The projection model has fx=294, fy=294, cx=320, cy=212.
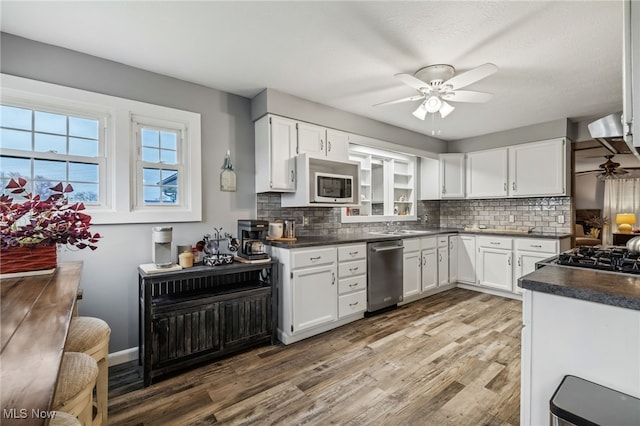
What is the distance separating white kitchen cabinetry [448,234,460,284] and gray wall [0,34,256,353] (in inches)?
122

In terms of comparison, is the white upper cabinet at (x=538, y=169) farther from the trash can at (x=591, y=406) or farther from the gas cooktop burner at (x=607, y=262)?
the trash can at (x=591, y=406)

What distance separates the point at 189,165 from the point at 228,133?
0.55m

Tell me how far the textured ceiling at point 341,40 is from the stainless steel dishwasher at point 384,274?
5.78 feet

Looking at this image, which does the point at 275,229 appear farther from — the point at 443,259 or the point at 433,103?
the point at 443,259

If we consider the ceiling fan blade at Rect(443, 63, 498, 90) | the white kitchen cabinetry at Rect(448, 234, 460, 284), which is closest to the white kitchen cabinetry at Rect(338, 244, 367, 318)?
Result: the ceiling fan blade at Rect(443, 63, 498, 90)

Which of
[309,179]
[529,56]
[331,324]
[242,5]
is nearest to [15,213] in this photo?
[242,5]

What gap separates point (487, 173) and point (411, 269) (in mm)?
2142

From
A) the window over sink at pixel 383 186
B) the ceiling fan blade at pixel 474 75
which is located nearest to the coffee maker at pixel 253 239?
the window over sink at pixel 383 186

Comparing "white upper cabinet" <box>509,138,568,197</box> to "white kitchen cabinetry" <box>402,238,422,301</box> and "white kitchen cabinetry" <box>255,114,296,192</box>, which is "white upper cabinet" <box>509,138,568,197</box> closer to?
"white kitchen cabinetry" <box>402,238,422,301</box>

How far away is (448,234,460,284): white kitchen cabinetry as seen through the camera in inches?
179

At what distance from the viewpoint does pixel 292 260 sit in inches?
109

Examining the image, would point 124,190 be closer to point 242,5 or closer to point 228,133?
point 228,133

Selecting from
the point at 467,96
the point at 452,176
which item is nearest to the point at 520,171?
the point at 452,176

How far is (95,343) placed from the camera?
1438 mm
